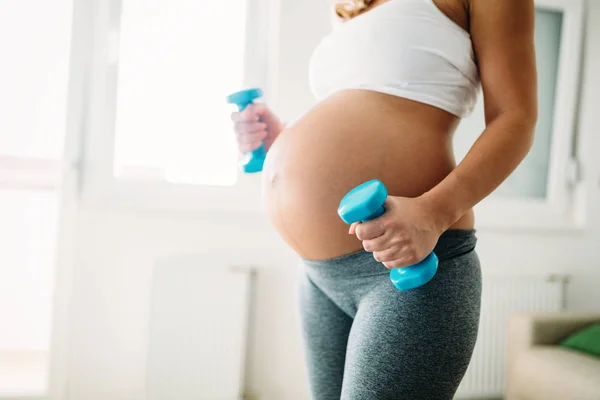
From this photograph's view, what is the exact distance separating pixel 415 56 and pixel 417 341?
0.33m

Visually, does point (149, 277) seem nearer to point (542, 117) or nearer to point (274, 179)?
point (274, 179)

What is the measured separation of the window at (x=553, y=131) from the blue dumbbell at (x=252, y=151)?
5.61ft

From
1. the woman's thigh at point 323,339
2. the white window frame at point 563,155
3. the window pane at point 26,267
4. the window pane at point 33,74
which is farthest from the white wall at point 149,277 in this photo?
the woman's thigh at point 323,339

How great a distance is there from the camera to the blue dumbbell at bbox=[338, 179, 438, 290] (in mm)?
408

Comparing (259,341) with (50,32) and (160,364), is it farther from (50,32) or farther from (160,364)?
(50,32)

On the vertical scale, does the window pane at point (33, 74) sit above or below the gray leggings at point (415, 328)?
above

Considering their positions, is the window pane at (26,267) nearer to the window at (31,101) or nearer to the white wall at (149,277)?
the window at (31,101)

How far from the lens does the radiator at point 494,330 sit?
2.02 meters

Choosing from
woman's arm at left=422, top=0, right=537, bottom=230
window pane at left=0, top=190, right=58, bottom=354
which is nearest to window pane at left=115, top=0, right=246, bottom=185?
window pane at left=0, top=190, right=58, bottom=354

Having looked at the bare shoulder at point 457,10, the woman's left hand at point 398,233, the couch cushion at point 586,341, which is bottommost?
the couch cushion at point 586,341

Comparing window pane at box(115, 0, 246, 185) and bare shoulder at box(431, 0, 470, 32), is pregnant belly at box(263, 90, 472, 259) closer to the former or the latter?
bare shoulder at box(431, 0, 470, 32)

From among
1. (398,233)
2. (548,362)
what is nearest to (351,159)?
(398,233)

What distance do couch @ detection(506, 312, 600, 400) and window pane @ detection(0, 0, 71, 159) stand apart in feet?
6.33

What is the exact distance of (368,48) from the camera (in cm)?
59
